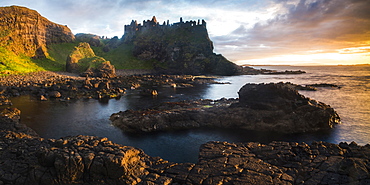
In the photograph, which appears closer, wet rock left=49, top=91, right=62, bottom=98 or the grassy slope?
wet rock left=49, top=91, right=62, bottom=98

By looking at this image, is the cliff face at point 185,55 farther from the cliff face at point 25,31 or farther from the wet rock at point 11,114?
the wet rock at point 11,114

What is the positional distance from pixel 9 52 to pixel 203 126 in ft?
393

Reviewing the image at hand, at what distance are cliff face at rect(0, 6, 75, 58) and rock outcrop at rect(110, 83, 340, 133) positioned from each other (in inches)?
4634

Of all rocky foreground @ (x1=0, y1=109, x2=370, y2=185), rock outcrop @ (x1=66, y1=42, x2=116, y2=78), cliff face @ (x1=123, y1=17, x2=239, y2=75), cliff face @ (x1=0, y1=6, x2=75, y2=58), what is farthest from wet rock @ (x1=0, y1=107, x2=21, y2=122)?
cliff face @ (x1=123, y1=17, x2=239, y2=75)

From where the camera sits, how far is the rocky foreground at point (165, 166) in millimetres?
14961

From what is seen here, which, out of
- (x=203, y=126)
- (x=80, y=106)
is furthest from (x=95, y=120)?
(x=203, y=126)

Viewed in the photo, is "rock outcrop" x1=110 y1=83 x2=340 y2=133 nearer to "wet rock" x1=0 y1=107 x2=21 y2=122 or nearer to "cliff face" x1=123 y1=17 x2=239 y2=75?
"wet rock" x1=0 y1=107 x2=21 y2=122

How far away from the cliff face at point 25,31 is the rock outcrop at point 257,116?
11770 cm

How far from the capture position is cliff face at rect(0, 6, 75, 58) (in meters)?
113

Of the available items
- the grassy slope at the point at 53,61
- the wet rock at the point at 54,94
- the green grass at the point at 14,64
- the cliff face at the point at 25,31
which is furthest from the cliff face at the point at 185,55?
the wet rock at the point at 54,94

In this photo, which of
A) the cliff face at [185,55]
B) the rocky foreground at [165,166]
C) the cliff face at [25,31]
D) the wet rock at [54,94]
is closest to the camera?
the rocky foreground at [165,166]

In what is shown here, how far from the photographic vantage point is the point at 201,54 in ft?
595

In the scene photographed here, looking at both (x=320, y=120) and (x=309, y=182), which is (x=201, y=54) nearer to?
(x=320, y=120)

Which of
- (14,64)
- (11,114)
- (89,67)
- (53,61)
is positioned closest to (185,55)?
(89,67)
